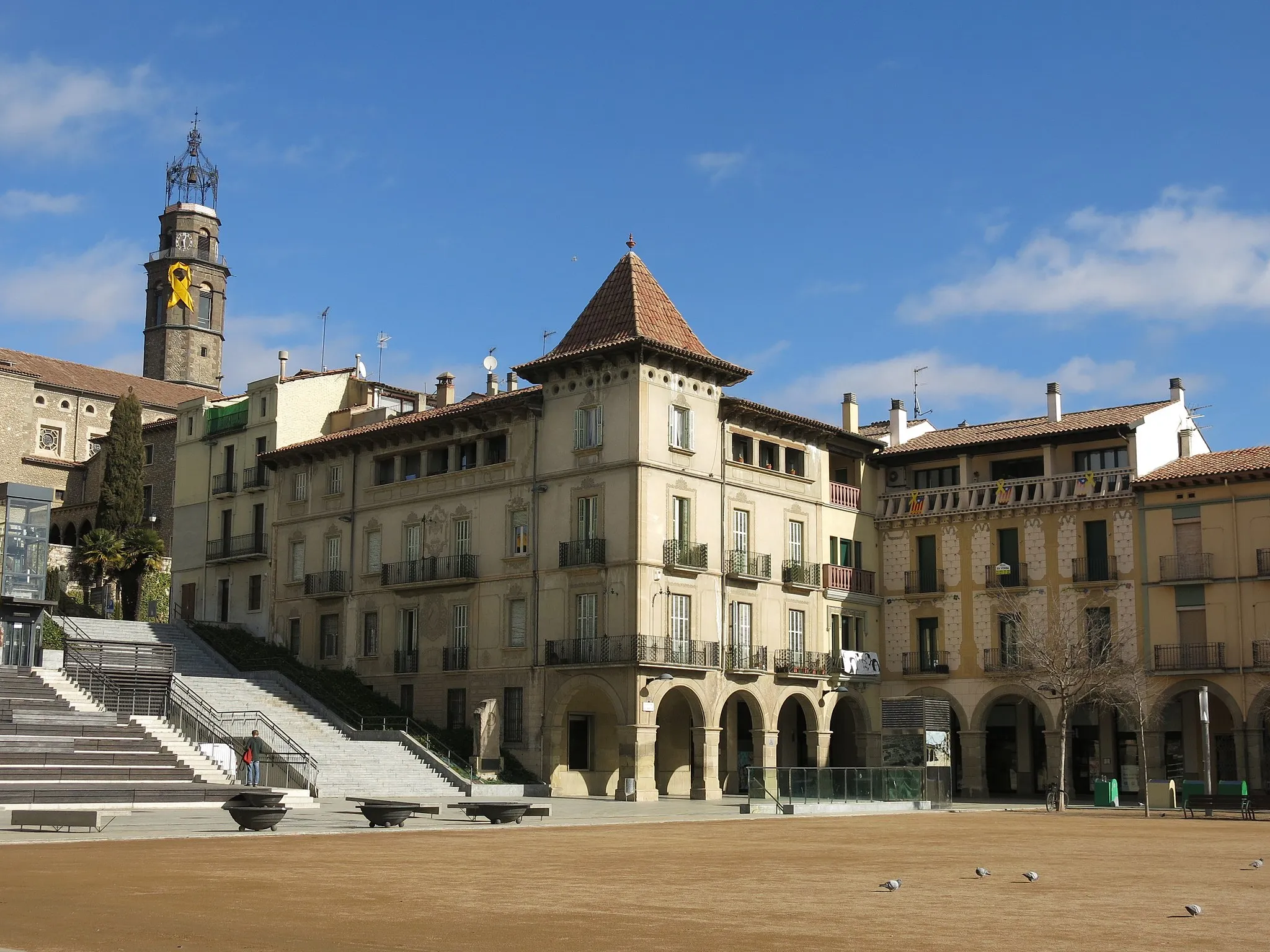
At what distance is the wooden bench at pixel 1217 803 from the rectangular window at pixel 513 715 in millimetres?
20767

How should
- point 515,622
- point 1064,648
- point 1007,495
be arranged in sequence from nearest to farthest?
point 515,622, point 1064,648, point 1007,495

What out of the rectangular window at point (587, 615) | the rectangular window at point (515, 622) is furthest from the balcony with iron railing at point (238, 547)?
the rectangular window at point (587, 615)

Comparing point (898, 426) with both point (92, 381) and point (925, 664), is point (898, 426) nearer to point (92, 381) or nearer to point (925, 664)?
point (925, 664)

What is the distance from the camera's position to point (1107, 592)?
174 feet

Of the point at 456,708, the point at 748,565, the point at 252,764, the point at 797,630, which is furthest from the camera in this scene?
the point at 797,630

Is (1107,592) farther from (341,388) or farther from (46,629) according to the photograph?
(46,629)

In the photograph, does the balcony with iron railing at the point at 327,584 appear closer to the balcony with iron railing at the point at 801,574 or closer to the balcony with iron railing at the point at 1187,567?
the balcony with iron railing at the point at 801,574

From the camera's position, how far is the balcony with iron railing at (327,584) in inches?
2224

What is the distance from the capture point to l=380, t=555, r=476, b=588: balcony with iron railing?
52375 mm

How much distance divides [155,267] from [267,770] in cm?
A: 7589

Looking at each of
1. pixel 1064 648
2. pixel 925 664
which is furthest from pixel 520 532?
pixel 1064 648

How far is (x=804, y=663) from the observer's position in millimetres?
53344

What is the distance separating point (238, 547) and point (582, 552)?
18789 mm

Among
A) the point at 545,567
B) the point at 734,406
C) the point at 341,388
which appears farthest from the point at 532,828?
the point at 341,388
